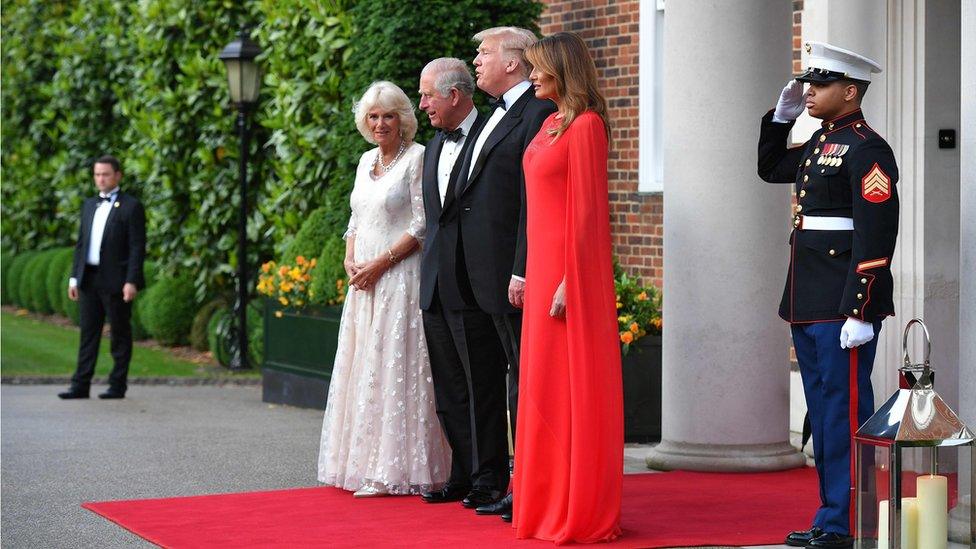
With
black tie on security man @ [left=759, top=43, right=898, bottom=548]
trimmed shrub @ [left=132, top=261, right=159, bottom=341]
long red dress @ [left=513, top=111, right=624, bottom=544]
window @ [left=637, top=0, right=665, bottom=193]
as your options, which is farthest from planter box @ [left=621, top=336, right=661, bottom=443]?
trimmed shrub @ [left=132, top=261, right=159, bottom=341]

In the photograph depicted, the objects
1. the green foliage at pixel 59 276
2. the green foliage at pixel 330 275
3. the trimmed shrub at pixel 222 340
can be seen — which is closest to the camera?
the green foliage at pixel 330 275

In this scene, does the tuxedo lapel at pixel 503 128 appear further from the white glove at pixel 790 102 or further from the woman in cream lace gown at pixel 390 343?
the white glove at pixel 790 102

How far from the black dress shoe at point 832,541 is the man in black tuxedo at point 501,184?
139 centimetres

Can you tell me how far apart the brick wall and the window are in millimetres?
73

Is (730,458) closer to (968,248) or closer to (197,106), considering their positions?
(968,248)

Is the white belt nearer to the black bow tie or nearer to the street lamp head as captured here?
the black bow tie

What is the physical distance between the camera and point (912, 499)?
18.8 ft

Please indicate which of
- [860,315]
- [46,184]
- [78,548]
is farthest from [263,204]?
[860,315]

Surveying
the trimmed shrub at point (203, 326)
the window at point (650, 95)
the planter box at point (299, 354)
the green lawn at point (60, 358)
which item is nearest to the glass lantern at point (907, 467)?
the window at point (650, 95)

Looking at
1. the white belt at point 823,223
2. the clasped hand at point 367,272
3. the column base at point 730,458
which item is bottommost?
the column base at point 730,458

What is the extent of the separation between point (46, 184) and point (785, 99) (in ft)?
63.0

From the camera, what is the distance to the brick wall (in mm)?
11688

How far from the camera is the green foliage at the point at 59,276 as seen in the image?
22500mm

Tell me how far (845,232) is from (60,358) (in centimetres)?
1287
